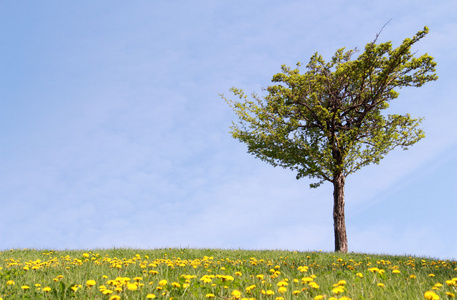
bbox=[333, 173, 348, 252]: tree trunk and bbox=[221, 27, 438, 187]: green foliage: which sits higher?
bbox=[221, 27, 438, 187]: green foliage

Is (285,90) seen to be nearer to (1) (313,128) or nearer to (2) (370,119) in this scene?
(1) (313,128)

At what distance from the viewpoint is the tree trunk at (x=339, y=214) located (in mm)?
16922

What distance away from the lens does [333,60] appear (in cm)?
1823

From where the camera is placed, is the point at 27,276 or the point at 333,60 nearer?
the point at 27,276

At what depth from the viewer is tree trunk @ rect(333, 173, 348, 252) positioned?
55.5 ft

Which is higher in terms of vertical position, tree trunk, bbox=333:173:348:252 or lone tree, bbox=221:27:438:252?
lone tree, bbox=221:27:438:252

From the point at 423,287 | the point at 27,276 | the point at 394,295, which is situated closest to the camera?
the point at 394,295

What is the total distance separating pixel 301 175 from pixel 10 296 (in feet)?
47.3

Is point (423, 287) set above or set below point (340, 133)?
below

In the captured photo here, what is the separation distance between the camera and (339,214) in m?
17.2

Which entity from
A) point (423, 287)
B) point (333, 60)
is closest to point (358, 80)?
point (333, 60)

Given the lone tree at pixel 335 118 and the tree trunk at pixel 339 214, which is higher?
the lone tree at pixel 335 118

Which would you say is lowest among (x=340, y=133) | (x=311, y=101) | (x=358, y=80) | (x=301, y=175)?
(x=301, y=175)

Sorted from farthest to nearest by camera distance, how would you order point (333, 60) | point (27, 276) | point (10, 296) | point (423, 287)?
point (333, 60) < point (27, 276) < point (423, 287) < point (10, 296)
